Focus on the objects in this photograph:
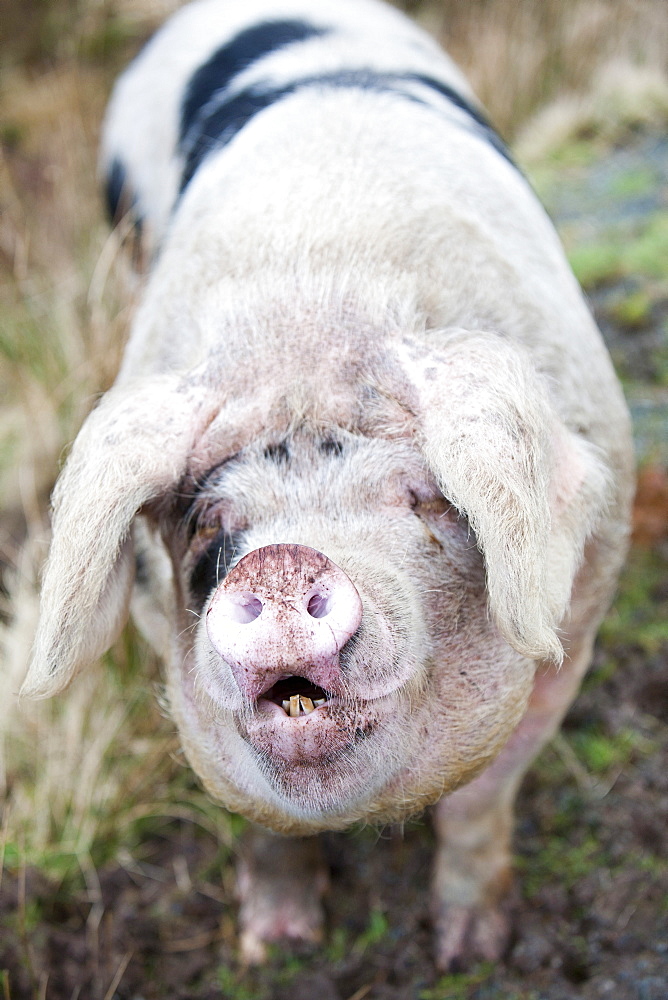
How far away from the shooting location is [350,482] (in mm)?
1584

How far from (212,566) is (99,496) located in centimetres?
24

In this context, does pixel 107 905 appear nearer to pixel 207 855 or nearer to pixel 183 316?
pixel 207 855

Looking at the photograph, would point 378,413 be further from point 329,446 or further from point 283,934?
point 283,934

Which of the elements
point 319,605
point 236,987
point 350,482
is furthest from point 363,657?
point 236,987

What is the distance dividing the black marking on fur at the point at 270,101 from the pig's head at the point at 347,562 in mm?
1010

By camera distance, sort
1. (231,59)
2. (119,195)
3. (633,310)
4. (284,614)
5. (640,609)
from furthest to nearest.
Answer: (633,310), (119,195), (640,609), (231,59), (284,614)

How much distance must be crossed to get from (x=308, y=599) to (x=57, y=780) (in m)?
1.88

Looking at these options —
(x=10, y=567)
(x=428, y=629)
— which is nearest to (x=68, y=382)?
(x=10, y=567)

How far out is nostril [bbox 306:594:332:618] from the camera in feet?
4.39

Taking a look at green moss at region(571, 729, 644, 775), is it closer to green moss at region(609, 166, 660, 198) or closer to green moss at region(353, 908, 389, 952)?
green moss at region(353, 908, 389, 952)

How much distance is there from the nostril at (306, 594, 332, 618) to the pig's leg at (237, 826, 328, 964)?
133 cm

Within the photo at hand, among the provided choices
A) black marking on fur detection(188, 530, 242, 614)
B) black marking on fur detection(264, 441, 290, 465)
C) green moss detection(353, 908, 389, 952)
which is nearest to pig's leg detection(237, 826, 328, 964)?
green moss detection(353, 908, 389, 952)

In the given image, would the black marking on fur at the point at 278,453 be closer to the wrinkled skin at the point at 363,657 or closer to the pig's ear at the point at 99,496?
the wrinkled skin at the point at 363,657

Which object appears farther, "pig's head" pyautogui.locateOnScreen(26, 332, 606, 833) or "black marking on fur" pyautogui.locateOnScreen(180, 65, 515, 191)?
"black marking on fur" pyautogui.locateOnScreen(180, 65, 515, 191)
